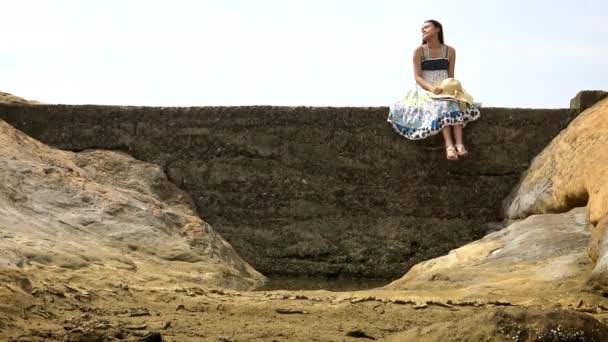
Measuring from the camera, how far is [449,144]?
9781 millimetres

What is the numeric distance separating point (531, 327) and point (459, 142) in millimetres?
5562

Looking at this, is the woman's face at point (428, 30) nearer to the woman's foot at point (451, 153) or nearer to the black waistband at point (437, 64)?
the black waistband at point (437, 64)

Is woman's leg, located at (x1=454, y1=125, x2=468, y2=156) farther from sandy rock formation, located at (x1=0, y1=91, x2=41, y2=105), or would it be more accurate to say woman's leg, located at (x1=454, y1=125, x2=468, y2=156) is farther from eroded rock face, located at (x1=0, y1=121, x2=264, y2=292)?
sandy rock formation, located at (x1=0, y1=91, x2=41, y2=105)

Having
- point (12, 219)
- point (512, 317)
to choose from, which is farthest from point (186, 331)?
point (12, 219)

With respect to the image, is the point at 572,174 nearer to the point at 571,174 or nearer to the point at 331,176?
the point at 571,174

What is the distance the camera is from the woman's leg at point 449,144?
9.73 meters

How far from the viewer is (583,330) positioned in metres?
4.30

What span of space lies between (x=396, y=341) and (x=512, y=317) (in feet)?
2.10

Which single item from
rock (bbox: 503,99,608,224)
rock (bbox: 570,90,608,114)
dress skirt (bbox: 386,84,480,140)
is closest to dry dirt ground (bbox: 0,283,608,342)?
rock (bbox: 503,99,608,224)

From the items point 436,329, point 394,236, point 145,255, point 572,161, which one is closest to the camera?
point 436,329

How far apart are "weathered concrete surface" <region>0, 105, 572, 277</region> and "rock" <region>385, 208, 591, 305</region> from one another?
1.56 m

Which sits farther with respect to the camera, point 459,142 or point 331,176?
point 331,176

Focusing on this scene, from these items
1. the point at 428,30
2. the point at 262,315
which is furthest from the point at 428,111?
the point at 262,315

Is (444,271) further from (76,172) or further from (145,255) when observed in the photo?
(76,172)
